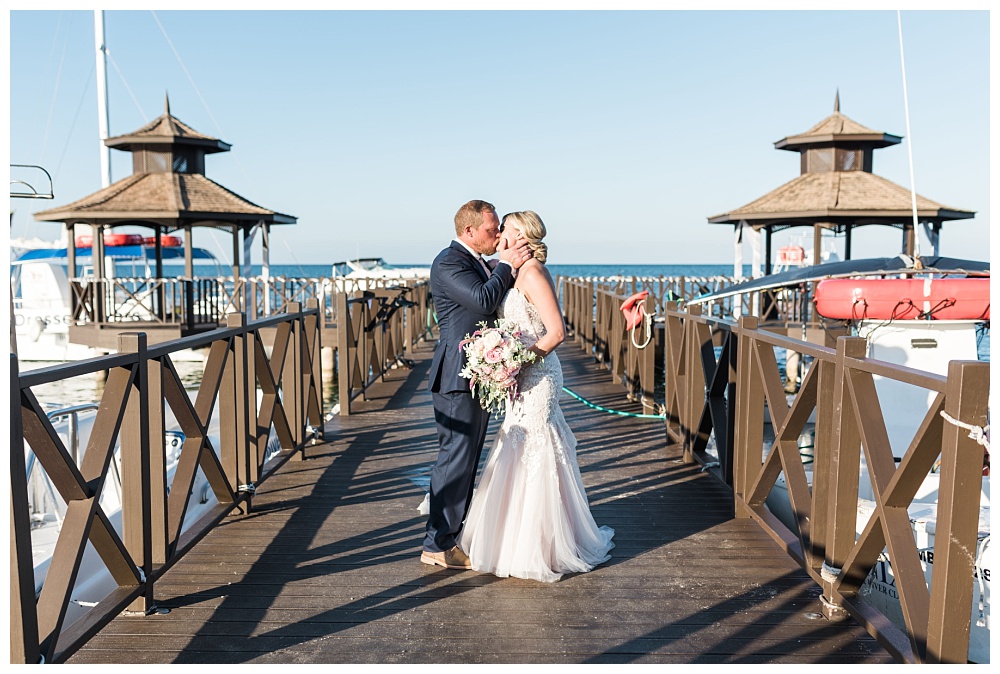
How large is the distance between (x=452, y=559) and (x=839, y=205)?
19.3 meters

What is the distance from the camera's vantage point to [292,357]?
623cm

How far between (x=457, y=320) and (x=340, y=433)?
3688mm

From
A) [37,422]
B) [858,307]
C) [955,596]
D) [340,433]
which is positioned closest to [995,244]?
[955,596]

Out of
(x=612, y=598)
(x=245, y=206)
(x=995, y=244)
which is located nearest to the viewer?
(x=612, y=598)

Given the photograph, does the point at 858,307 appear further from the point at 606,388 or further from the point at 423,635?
the point at 423,635

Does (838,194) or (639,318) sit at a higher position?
(838,194)

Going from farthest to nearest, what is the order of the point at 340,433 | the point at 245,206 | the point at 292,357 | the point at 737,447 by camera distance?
the point at 245,206 < the point at 340,433 < the point at 292,357 < the point at 737,447

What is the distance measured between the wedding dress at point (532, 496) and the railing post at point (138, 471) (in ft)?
4.64

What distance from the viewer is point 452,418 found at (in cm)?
396

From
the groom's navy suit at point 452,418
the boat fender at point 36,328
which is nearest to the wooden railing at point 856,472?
the groom's navy suit at point 452,418

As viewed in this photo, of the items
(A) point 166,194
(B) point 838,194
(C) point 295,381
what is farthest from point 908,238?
(C) point 295,381

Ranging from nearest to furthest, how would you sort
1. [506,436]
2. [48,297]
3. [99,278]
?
[506,436], [99,278], [48,297]

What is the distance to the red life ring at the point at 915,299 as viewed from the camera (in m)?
9.10

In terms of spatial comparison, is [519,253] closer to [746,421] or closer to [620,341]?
[746,421]
